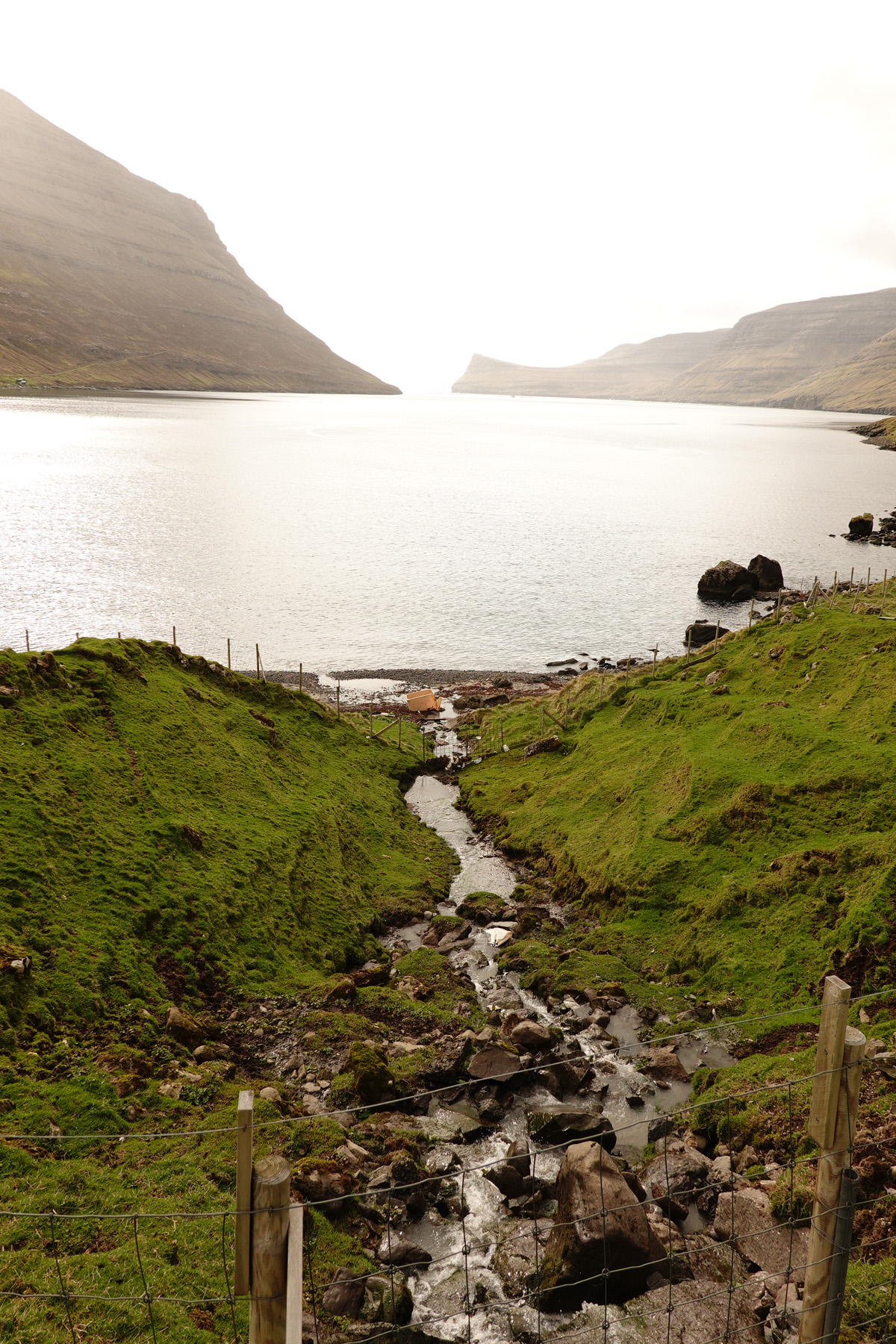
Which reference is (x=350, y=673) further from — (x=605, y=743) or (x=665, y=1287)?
(x=665, y=1287)

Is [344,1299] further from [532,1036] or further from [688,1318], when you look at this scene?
[532,1036]

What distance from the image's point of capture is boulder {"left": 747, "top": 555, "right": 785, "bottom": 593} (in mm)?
95375

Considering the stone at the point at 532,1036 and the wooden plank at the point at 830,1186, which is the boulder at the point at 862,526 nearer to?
the stone at the point at 532,1036

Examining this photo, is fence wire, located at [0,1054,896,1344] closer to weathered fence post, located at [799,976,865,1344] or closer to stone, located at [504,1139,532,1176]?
stone, located at [504,1139,532,1176]

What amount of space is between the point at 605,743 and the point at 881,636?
46.8 ft

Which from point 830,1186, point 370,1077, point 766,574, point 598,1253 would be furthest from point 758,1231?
point 766,574

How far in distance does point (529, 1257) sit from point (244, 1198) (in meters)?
12.9

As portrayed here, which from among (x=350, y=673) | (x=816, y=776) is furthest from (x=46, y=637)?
(x=816, y=776)

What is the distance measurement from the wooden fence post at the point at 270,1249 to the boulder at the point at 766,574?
9812 cm

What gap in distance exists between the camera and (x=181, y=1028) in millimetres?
19938

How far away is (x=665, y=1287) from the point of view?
14.8m

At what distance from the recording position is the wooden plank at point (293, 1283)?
241 inches

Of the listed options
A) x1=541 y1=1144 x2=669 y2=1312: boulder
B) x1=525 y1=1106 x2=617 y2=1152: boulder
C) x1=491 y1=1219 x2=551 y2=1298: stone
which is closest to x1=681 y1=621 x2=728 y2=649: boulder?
x1=525 y1=1106 x2=617 y2=1152: boulder

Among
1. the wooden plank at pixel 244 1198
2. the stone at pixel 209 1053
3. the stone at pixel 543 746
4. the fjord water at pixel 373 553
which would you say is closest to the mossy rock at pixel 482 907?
the stone at pixel 209 1053
